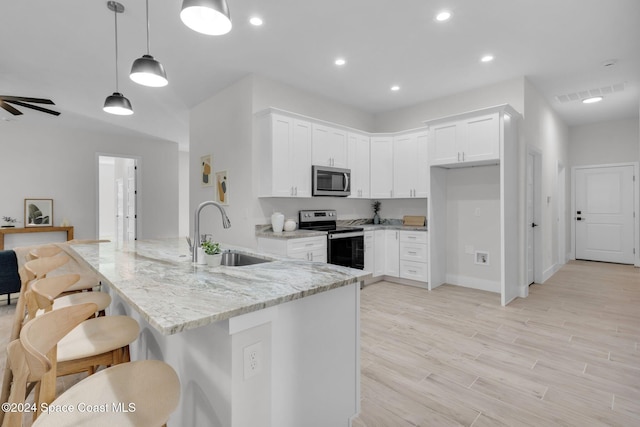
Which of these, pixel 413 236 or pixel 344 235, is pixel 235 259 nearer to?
pixel 344 235

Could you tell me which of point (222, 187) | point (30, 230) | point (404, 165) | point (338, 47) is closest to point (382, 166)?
point (404, 165)

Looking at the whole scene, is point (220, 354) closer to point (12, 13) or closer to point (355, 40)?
point (355, 40)

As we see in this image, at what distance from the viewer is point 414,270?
469cm

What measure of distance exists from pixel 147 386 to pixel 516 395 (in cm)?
218

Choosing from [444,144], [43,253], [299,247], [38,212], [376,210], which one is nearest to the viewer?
[43,253]

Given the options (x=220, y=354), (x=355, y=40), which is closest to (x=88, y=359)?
(x=220, y=354)

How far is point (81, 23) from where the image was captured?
2.94 meters

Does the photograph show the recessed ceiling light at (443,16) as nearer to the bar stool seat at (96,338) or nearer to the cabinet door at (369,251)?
the cabinet door at (369,251)

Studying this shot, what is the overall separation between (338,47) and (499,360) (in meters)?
3.32

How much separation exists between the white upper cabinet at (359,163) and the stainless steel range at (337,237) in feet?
1.86

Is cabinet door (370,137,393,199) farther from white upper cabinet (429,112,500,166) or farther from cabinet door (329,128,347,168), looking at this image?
white upper cabinet (429,112,500,166)

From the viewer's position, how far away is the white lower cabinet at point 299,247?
376 centimetres

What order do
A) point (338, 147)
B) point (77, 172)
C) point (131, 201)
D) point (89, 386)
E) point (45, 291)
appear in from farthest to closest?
point (131, 201), point (77, 172), point (338, 147), point (45, 291), point (89, 386)

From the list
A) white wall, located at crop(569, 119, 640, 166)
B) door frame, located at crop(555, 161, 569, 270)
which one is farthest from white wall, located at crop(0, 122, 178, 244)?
white wall, located at crop(569, 119, 640, 166)
